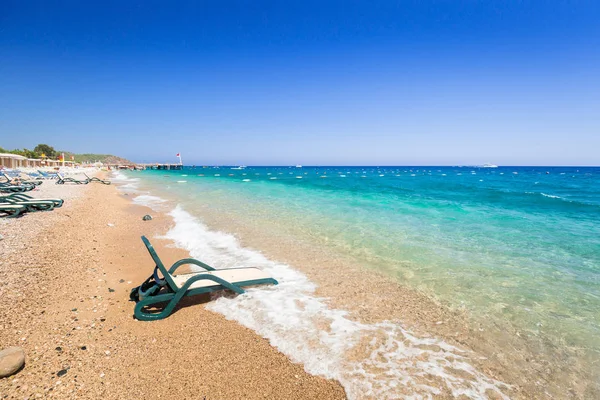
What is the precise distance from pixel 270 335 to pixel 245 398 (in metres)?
1.16

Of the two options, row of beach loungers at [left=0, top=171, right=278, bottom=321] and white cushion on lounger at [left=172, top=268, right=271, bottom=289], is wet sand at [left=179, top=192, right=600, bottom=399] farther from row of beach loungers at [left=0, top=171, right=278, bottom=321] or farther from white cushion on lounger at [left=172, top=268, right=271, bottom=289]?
row of beach loungers at [left=0, top=171, right=278, bottom=321]

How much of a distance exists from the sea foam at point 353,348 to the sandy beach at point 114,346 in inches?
8.6

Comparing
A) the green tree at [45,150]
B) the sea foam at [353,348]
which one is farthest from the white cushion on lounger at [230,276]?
the green tree at [45,150]

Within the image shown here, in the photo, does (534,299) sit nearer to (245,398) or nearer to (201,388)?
(245,398)

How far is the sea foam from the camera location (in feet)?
10.5

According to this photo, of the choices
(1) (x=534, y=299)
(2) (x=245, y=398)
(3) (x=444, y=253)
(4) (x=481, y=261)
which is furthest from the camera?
(3) (x=444, y=253)

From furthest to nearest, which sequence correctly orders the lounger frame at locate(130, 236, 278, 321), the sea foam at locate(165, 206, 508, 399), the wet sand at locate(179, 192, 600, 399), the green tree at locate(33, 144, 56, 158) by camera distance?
the green tree at locate(33, 144, 56, 158)
the lounger frame at locate(130, 236, 278, 321)
the wet sand at locate(179, 192, 600, 399)
the sea foam at locate(165, 206, 508, 399)

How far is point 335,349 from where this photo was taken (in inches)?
147

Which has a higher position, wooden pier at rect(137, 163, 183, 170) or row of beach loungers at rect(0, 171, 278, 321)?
wooden pier at rect(137, 163, 183, 170)

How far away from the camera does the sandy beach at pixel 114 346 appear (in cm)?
292

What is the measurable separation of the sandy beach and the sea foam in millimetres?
218

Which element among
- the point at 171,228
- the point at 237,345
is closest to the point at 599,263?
the point at 237,345

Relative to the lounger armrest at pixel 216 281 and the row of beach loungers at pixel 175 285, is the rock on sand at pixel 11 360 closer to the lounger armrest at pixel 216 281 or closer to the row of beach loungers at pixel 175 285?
the row of beach loungers at pixel 175 285

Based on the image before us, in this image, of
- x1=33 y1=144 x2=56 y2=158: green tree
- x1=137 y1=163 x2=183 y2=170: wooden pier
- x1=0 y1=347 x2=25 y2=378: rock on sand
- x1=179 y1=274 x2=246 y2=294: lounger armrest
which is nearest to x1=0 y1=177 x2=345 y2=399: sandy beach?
x1=0 y1=347 x2=25 y2=378: rock on sand
